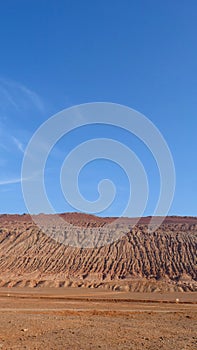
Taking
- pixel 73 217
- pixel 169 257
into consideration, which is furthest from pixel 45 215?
pixel 169 257

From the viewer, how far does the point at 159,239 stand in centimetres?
12212

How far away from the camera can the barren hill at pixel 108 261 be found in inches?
3676

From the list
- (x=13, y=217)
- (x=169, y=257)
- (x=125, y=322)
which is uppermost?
(x=13, y=217)

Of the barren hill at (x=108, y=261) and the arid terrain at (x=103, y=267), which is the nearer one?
the arid terrain at (x=103, y=267)

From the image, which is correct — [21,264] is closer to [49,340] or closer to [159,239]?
[159,239]

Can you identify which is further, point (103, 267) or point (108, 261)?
point (108, 261)

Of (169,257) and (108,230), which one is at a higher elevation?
(108,230)

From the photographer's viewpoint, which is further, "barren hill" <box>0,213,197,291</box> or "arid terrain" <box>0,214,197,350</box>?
"barren hill" <box>0,213,197,291</box>

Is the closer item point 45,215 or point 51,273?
point 51,273

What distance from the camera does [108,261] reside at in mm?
112188

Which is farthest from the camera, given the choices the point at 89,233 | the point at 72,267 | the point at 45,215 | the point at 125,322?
the point at 45,215

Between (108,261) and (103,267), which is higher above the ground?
(108,261)

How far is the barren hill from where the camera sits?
306ft

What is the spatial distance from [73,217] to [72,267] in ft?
212
